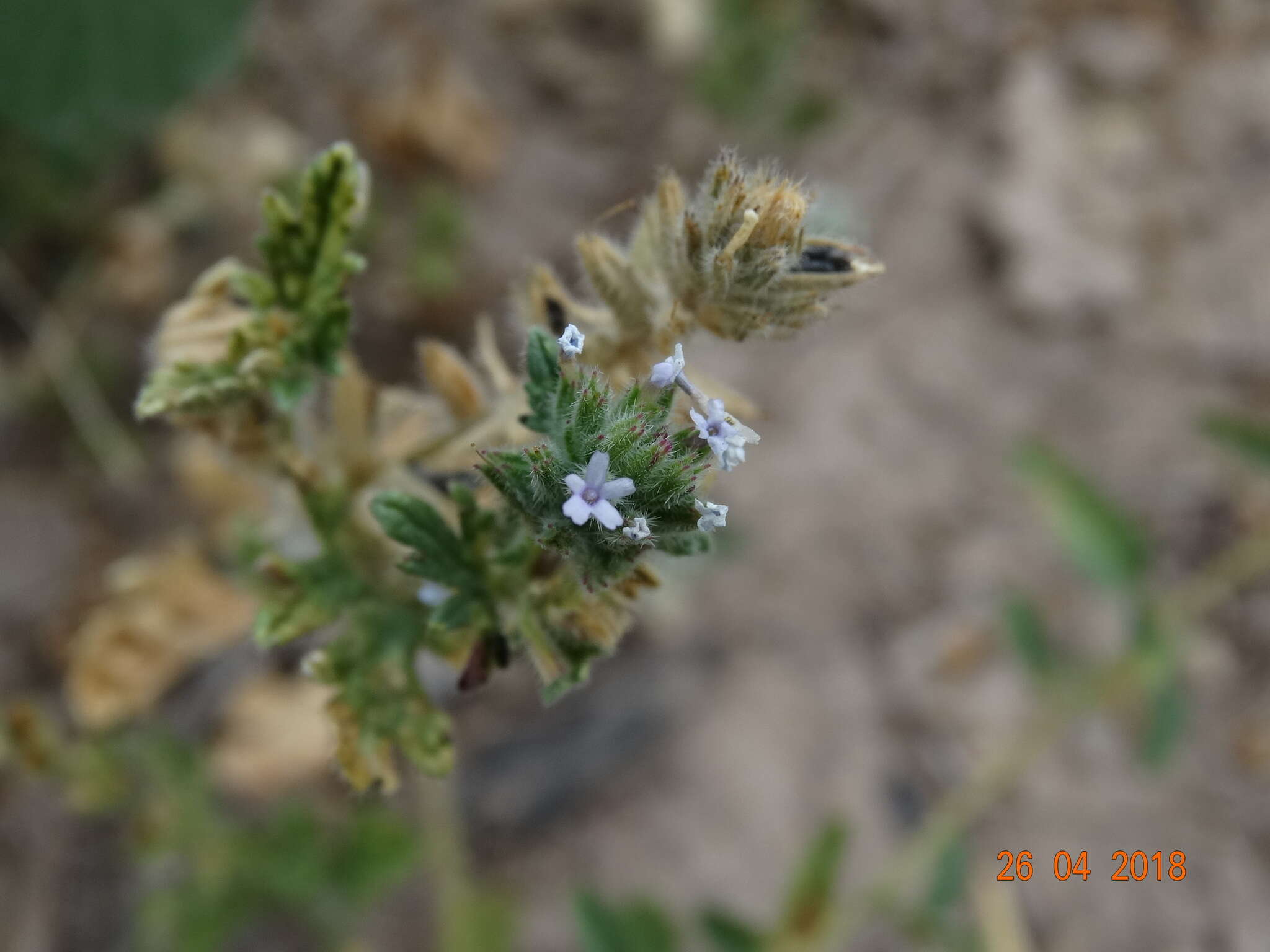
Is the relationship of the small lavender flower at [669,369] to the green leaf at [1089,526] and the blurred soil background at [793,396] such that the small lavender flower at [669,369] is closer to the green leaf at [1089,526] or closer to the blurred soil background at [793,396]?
the blurred soil background at [793,396]

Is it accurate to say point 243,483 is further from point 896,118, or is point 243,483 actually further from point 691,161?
point 896,118

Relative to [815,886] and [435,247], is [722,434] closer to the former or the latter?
[815,886]

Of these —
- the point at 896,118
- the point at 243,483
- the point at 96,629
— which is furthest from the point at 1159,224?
the point at 96,629

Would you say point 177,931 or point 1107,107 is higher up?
point 1107,107

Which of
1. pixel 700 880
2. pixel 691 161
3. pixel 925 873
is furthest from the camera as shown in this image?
pixel 691 161

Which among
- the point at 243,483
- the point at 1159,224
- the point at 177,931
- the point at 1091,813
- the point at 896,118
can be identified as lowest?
the point at 177,931
